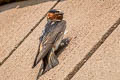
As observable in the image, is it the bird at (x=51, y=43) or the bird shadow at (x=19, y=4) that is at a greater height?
the bird at (x=51, y=43)

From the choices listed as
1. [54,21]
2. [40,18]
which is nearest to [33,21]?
[40,18]

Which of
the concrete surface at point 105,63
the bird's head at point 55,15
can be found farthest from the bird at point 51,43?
the concrete surface at point 105,63

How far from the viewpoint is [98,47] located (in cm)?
171

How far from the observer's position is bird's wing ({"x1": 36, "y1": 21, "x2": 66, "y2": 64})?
175 cm

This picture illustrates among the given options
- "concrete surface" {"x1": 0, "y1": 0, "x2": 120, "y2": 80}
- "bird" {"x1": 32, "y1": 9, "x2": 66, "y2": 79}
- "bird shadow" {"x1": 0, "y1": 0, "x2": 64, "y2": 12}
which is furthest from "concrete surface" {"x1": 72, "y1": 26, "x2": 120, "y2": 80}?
"bird shadow" {"x1": 0, "y1": 0, "x2": 64, "y2": 12}

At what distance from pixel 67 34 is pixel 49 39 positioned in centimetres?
18

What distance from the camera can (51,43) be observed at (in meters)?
1.75

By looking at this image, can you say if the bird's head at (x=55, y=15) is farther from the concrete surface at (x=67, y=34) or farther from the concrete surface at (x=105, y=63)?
the concrete surface at (x=105, y=63)

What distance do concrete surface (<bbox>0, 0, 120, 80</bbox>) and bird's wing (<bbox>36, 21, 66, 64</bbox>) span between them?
9 centimetres

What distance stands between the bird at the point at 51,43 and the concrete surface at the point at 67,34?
0.12 feet

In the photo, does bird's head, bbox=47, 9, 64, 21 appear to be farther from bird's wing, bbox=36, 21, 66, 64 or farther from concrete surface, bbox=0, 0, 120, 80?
concrete surface, bbox=0, 0, 120, 80

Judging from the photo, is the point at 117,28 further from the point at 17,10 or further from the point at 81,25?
the point at 17,10

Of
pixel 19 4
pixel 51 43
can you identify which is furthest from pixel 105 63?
pixel 19 4

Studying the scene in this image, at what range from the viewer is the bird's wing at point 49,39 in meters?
1.75
